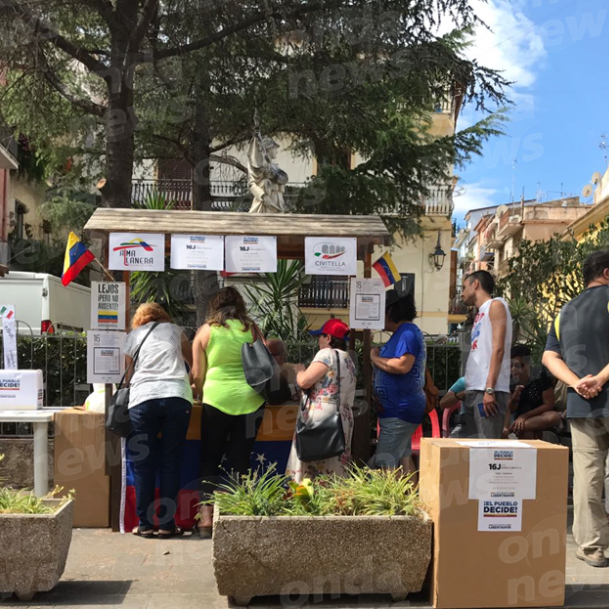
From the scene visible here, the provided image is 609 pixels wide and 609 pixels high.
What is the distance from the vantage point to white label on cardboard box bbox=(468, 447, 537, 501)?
4.14 metres

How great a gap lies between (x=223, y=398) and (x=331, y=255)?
1.40 meters

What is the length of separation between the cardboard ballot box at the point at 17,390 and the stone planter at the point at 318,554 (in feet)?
8.87

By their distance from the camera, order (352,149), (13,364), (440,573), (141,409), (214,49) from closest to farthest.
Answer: (440,573) → (141,409) → (13,364) → (214,49) → (352,149)

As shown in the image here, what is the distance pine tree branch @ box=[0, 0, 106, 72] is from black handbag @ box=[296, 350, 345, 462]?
659 centimetres

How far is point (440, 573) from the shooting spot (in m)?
4.12

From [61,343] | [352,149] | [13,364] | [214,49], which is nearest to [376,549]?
[13,364]

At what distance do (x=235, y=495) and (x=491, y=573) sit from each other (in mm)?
1405

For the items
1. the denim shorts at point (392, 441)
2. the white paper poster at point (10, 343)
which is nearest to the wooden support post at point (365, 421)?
the denim shorts at point (392, 441)

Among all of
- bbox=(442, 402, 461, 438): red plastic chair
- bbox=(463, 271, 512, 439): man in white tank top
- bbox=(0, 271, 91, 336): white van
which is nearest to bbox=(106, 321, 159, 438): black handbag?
bbox=(463, 271, 512, 439): man in white tank top

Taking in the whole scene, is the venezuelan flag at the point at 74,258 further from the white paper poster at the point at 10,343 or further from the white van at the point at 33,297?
the white van at the point at 33,297

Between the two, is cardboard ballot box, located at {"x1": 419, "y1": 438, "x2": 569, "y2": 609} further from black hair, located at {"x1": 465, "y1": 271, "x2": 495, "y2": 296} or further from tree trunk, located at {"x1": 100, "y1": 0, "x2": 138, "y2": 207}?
tree trunk, located at {"x1": 100, "y1": 0, "x2": 138, "y2": 207}

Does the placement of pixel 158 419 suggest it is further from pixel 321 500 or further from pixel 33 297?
pixel 33 297

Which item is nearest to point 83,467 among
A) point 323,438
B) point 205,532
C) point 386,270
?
point 205,532

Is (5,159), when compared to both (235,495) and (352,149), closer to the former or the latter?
(352,149)
